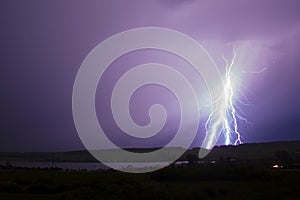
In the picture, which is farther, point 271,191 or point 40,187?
point 40,187

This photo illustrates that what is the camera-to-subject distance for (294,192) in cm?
3847

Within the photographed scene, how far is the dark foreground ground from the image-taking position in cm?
3588

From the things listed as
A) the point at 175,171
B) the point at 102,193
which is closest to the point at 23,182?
the point at 175,171

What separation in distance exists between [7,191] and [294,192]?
1123 inches

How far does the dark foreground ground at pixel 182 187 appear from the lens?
35875 mm

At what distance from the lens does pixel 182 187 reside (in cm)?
4475

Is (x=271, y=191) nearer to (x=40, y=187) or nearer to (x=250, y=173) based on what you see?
(x=250, y=173)

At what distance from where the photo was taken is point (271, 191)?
40.9 meters

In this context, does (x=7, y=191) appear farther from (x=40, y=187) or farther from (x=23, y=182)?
(x=23, y=182)

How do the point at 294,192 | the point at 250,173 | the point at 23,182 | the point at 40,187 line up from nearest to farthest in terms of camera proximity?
the point at 294,192 → the point at 40,187 → the point at 250,173 → the point at 23,182

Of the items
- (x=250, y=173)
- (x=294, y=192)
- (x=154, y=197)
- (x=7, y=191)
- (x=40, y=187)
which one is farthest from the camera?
(x=250, y=173)

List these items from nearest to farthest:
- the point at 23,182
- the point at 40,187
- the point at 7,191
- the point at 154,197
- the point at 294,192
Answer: the point at 154,197
the point at 294,192
the point at 7,191
the point at 40,187
the point at 23,182

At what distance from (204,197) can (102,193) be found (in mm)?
8391

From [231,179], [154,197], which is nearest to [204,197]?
[154,197]
